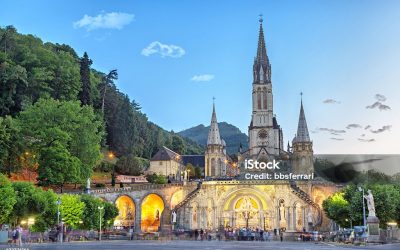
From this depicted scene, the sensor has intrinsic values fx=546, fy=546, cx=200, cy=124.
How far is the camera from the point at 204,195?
306 ft

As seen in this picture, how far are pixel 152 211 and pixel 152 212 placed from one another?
0.18 metres

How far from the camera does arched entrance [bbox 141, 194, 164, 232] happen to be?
314ft

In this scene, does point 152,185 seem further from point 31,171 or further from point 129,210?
point 31,171

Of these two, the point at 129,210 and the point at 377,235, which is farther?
the point at 129,210

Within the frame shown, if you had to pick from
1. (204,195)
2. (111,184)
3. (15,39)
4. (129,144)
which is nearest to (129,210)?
(111,184)

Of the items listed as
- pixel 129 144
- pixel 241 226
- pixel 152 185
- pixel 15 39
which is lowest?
pixel 241 226

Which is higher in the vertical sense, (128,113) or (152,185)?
(128,113)

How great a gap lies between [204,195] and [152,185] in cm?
919

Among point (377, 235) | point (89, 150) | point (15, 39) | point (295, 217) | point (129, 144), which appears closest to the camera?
point (377, 235)

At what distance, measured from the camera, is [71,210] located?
59.2m

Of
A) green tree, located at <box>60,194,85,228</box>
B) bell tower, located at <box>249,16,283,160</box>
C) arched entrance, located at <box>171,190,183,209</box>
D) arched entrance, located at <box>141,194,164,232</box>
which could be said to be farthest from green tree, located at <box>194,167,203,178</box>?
green tree, located at <box>60,194,85,228</box>

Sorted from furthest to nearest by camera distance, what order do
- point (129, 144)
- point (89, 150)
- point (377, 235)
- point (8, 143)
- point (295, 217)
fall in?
point (129, 144) → point (295, 217) → point (89, 150) → point (8, 143) → point (377, 235)

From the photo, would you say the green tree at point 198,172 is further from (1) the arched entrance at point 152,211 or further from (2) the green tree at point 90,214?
(2) the green tree at point 90,214

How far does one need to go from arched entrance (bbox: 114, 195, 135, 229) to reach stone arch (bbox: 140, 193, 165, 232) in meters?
3.56
